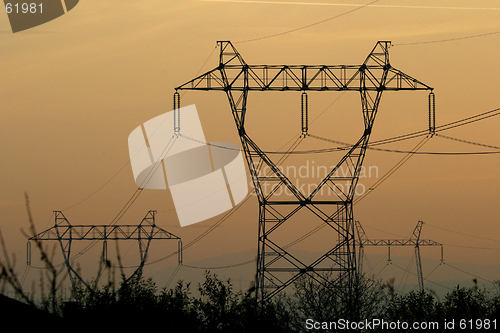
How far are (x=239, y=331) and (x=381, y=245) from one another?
6389cm

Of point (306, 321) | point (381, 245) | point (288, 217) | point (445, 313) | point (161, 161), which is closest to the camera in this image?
point (288, 217)

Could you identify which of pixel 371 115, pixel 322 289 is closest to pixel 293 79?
pixel 371 115

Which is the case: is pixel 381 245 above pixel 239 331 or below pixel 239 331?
above

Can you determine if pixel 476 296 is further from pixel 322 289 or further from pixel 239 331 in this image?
pixel 239 331

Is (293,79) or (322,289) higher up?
(293,79)

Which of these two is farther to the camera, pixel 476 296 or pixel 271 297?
pixel 476 296

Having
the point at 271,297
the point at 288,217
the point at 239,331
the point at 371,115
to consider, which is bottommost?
the point at 239,331

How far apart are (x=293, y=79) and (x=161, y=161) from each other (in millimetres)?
26896

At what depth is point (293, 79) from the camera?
36625 millimetres

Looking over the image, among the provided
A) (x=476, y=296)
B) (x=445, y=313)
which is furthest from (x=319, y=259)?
(x=476, y=296)

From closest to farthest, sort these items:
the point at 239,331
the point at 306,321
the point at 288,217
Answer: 1. the point at 239,331
2. the point at 288,217
3. the point at 306,321

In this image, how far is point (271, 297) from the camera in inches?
1423

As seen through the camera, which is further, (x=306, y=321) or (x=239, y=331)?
(x=306, y=321)

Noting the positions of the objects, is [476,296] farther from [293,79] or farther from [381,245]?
[381,245]
